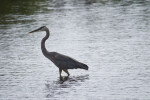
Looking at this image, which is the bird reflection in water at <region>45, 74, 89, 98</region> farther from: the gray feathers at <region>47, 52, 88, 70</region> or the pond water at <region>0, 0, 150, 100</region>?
the gray feathers at <region>47, 52, 88, 70</region>

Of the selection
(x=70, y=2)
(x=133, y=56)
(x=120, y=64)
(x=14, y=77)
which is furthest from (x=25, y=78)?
(x=70, y=2)

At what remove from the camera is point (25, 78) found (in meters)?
12.3

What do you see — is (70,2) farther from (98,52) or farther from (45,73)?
(45,73)

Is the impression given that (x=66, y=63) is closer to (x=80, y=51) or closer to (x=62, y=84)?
(x=62, y=84)

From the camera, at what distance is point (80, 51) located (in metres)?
15.8

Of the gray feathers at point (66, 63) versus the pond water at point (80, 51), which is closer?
the pond water at point (80, 51)

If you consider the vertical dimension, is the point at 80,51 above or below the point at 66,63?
below

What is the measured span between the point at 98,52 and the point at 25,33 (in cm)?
535

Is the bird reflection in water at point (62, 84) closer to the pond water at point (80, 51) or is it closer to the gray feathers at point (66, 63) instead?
the pond water at point (80, 51)

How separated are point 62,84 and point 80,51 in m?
4.17

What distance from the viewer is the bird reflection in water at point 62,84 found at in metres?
11.0

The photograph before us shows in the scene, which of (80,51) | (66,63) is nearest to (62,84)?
(66,63)

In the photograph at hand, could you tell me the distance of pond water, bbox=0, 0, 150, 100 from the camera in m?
11.0

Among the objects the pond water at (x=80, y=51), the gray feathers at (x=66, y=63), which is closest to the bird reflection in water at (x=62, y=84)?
the pond water at (x=80, y=51)
